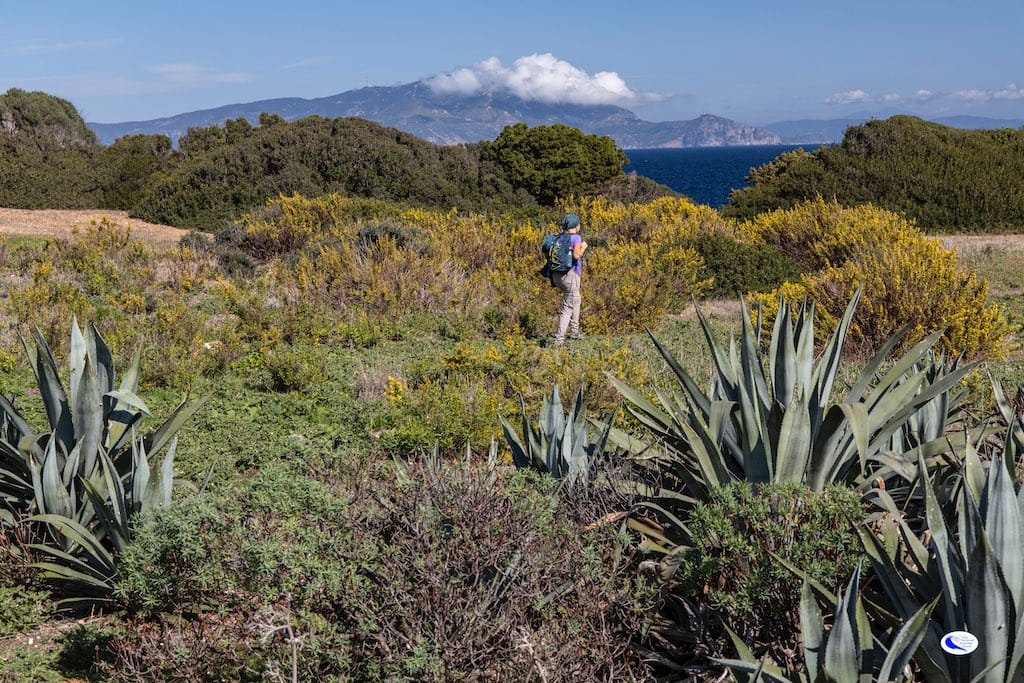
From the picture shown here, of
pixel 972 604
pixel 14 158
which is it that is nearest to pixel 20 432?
pixel 972 604

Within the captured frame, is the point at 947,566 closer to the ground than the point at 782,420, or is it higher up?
closer to the ground

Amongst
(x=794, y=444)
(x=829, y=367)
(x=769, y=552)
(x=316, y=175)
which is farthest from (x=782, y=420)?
(x=316, y=175)

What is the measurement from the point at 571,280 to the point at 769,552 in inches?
251

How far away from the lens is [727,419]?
3.31 metres

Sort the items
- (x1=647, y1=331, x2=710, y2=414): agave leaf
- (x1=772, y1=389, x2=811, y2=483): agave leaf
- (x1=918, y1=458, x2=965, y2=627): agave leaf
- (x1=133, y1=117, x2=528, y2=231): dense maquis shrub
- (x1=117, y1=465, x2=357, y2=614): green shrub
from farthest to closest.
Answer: (x1=133, y1=117, x2=528, y2=231): dense maquis shrub → (x1=647, y1=331, x2=710, y2=414): agave leaf → (x1=772, y1=389, x2=811, y2=483): agave leaf → (x1=117, y1=465, x2=357, y2=614): green shrub → (x1=918, y1=458, x2=965, y2=627): agave leaf

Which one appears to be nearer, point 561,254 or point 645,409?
point 645,409

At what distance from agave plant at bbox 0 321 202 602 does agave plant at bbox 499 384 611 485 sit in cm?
168

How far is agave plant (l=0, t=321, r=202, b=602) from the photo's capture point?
11.9ft

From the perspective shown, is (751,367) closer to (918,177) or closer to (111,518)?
(111,518)

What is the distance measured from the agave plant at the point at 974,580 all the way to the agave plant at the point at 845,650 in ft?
0.39

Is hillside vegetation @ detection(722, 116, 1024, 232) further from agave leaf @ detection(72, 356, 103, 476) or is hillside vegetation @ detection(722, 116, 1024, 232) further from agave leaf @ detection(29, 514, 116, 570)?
agave leaf @ detection(29, 514, 116, 570)

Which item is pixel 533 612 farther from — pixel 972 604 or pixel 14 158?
pixel 14 158

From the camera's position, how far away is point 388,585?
2773mm

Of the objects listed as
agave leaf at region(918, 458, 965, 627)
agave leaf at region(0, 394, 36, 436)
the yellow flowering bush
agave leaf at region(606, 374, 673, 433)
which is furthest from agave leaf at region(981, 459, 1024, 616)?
the yellow flowering bush
